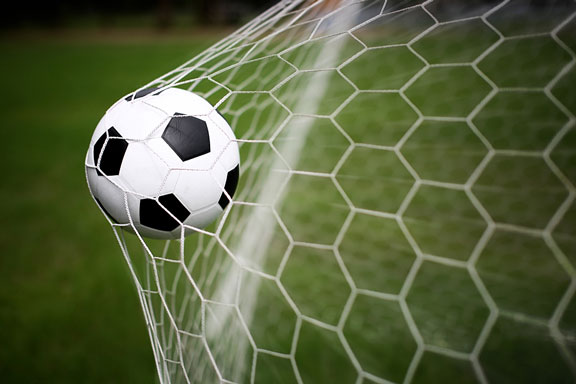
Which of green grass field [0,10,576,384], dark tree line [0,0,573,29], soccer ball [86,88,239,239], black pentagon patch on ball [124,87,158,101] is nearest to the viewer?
soccer ball [86,88,239,239]

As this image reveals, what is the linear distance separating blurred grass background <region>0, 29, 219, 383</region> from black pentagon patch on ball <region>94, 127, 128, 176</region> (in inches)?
26.1

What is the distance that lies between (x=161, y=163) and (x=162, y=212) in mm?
122

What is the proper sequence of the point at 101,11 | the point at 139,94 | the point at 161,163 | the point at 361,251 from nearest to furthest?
the point at 161,163, the point at 139,94, the point at 361,251, the point at 101,11

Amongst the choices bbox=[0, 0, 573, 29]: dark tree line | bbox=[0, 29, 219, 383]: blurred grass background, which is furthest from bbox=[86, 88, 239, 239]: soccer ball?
bbox=[0, 0, 573, 29]: dark tree line

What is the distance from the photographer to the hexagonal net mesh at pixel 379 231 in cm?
122

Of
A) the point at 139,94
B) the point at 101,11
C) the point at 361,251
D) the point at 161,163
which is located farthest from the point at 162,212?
the point at 101,11

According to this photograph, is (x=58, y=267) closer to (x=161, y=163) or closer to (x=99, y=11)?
(x=161, y=163)

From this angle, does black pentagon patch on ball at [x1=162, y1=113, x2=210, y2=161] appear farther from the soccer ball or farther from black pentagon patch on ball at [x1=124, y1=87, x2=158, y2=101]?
black pentagon patch on ball at [x1=124, y1=87, x2=158, y2=101]

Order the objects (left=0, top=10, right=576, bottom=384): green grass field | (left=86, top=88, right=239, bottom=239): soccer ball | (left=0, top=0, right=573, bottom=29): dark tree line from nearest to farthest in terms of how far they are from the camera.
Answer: (left=86, top=88, right=239, bottom=239): soccer ball → (left=0, top=10, right=576, bottom=384): green grass field → (left=0, top=0, right=573, bottom=29): dark tree line

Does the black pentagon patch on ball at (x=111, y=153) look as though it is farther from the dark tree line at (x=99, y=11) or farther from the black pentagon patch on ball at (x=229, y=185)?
the dark tree line at (x=99, y=11)

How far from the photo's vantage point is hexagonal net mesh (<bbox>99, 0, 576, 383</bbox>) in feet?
4.00

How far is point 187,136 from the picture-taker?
112 cm

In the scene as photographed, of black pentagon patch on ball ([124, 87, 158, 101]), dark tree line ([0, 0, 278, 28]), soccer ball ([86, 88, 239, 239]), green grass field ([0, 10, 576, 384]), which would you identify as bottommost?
dark tree line ([0, 0, 278, 28])

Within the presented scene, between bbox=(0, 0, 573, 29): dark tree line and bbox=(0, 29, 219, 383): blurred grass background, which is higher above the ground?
bbox=(0, 29, 219, 383): blurred grass background
